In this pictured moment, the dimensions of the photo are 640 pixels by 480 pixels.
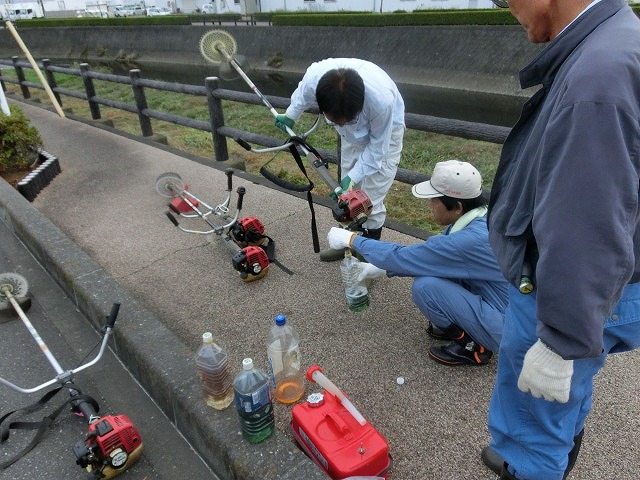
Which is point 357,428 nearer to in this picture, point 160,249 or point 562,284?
point 562,284

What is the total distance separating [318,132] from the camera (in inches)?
356

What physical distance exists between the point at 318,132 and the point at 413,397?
23.8ft

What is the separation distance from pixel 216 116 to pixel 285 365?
4359 millimetres

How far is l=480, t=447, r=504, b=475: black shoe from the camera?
198 centimetres

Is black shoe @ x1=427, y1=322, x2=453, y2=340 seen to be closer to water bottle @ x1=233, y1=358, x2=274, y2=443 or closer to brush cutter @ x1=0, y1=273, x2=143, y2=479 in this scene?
water bottle @ x1=233, y1=358, x2=274, y2=443

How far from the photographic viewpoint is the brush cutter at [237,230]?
3.35 meters

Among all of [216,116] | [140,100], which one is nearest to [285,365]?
[216,116]

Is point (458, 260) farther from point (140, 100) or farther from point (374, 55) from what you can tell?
point (374, 55)

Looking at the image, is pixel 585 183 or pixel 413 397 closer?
pixel 585 183

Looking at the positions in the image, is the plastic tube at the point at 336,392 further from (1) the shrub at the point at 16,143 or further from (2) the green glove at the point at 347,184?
(1) the shrub at the point at 16,143

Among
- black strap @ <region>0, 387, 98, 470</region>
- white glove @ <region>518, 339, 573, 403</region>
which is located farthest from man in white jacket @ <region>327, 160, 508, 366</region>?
black strap @ <region>0, 387, 98, 470</region>

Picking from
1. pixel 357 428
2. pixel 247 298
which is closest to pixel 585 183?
pixel 357 428

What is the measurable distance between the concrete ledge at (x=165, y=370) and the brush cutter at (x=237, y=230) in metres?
0.73

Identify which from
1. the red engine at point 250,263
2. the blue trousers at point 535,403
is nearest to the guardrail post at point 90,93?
the red engine at point 250,263
